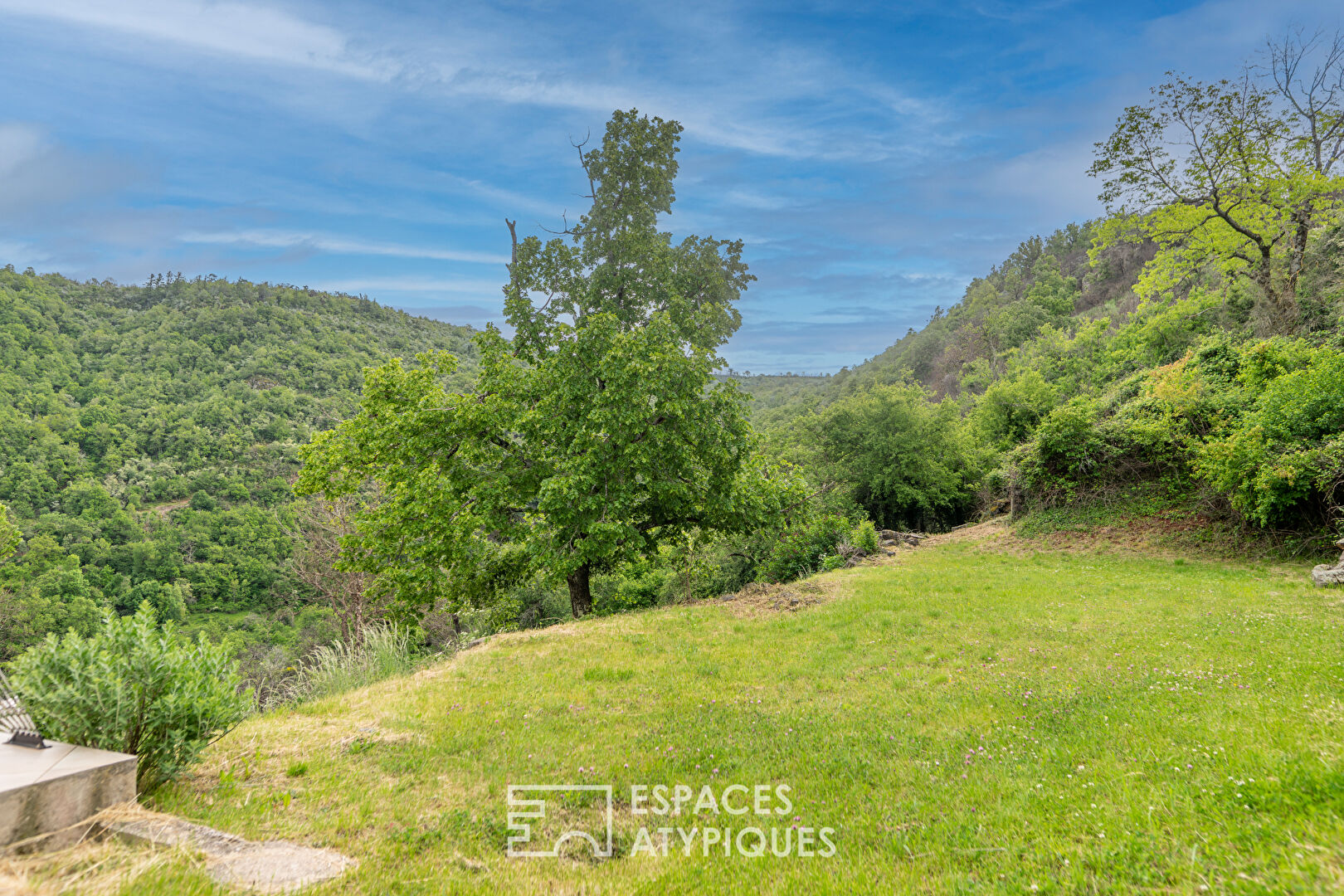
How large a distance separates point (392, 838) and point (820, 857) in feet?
9.64

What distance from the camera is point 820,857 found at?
12.4ft

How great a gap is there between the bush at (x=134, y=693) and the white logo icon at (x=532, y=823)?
8.15ft

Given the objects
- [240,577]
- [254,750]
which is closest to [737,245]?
[254,750]

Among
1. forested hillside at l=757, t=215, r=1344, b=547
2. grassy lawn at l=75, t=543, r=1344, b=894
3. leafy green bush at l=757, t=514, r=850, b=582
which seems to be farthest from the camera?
leafy green bush at l=757, t=514, r=850, b=582

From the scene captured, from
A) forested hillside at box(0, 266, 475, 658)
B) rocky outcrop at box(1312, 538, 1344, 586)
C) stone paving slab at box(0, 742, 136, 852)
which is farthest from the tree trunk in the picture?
forested hillside at box(0, 266, 475, 658)

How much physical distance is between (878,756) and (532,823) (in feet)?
10.6

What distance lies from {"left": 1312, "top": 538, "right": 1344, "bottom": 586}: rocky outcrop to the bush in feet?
59.3

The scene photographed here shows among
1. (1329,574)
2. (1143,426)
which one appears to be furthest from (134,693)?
(1143,426)

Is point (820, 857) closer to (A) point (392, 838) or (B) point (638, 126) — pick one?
(A) point (392, 838)

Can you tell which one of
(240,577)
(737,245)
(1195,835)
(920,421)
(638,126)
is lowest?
(240,577)

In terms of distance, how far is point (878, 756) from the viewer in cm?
539

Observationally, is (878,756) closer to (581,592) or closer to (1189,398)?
(581,592)

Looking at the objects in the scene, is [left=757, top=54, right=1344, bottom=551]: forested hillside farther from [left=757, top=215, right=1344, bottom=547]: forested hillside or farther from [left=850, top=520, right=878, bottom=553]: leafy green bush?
[left=850, top=520, right=878, bottom=553]: leafy green bush

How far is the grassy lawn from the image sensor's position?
3400 mm
